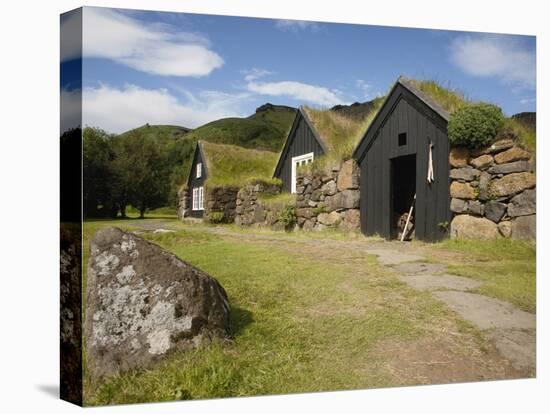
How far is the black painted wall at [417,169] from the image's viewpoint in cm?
697

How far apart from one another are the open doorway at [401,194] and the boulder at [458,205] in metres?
0.58

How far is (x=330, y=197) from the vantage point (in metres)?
7.42

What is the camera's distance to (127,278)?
4.38 metres

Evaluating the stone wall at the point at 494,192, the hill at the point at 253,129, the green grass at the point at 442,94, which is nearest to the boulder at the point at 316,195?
the hill at the point at 253,129

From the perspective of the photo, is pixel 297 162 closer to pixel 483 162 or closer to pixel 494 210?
pixel 483 162

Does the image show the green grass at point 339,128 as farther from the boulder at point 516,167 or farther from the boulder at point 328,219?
the boulder at point 516,167

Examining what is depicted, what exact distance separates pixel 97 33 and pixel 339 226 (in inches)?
152

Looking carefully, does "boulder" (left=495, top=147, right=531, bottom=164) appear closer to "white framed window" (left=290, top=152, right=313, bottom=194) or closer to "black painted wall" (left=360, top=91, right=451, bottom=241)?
"black painted wall" (left=360, top=91, right=451, bottom=241)

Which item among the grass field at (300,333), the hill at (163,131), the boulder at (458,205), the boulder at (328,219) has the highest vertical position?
the hill at (163,131)

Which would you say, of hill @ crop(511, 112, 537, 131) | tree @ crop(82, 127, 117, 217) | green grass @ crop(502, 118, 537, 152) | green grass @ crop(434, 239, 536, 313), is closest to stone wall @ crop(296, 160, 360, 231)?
green grass @ crop(434, 239, 536, 313)

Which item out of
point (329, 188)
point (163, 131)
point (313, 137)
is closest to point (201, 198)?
point (163, 131)

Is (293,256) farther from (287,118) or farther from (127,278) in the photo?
(127,278)

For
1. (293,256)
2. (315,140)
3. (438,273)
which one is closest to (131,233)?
(293,256)

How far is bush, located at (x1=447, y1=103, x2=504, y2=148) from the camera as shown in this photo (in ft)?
21.5
